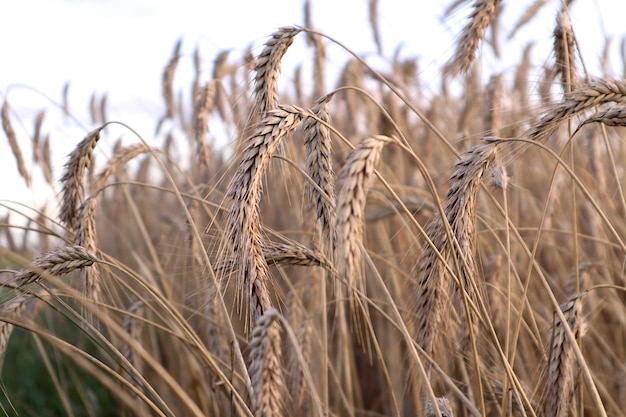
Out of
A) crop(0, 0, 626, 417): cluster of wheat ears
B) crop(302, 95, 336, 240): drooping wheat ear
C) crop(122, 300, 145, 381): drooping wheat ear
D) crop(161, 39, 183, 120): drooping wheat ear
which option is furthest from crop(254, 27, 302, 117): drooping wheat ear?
crop(161, 39, 183, 120): drooping wheat ear

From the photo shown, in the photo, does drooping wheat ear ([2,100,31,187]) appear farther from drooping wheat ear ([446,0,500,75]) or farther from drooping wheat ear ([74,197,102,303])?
drooping wheat ear ([446,0,500,75])

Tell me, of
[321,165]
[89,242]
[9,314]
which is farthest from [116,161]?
[321,165]

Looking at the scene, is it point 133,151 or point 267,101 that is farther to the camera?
point 133,151

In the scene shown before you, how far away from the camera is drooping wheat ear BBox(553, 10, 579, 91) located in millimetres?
2029

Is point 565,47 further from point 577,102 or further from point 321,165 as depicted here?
point 321,165

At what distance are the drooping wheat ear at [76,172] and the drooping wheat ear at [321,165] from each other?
656mm

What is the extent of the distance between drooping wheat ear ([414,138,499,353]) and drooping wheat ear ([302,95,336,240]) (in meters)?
0.24

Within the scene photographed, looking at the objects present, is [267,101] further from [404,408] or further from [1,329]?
[404,408]

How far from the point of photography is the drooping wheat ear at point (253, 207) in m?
1.34

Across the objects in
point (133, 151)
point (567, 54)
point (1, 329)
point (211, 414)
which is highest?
point (567, 54)

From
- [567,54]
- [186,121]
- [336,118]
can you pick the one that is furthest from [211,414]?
[336,118]

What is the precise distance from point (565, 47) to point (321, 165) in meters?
0.95

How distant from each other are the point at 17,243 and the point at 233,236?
3.56m

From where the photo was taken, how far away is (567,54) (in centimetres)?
200
